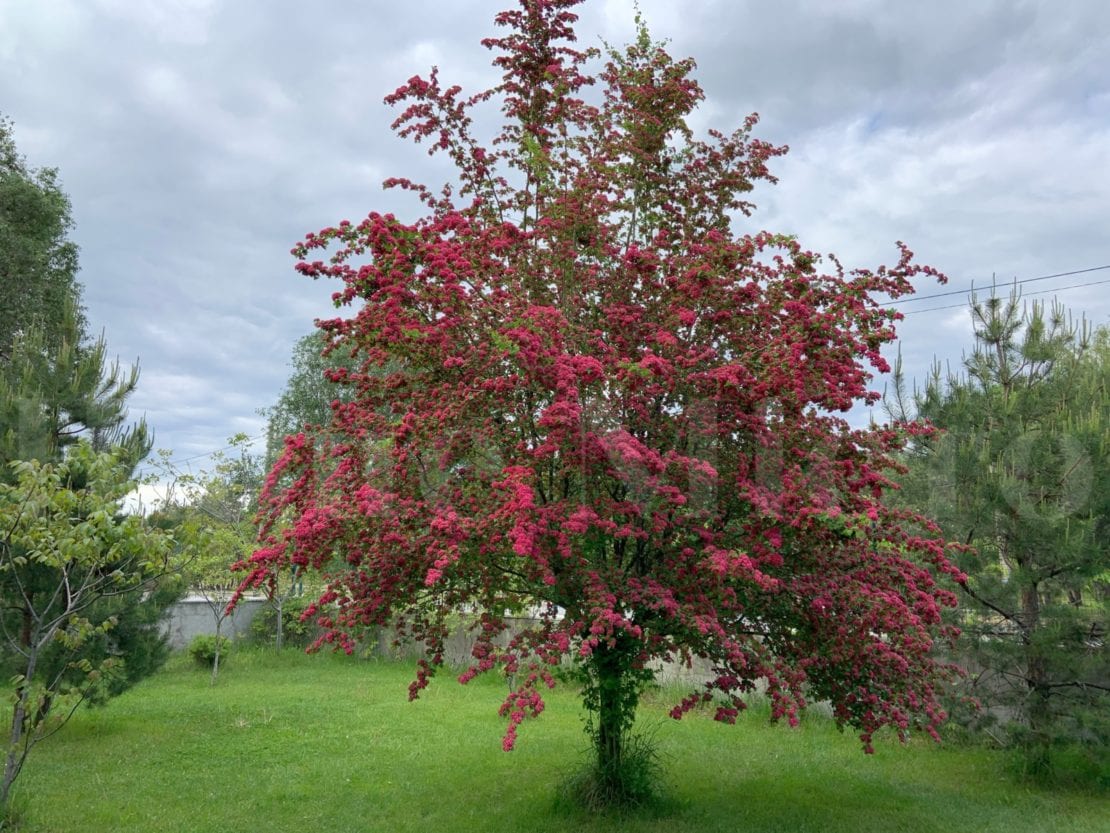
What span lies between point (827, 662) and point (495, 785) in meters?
4.31

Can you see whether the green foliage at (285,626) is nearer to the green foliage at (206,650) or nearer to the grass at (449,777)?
the green foliage at (206,650)

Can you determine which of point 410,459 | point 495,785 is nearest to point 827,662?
point 410,459

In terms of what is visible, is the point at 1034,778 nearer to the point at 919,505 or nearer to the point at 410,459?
the point at 919,505

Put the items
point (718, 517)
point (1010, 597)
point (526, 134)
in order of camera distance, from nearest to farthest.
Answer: point (718, 517) → point (526, 134) → point (1010, 597)

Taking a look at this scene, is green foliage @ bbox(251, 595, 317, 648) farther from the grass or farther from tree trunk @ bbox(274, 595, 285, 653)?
the grass

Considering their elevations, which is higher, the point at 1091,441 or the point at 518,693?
the point at 1091,441

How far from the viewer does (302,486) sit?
6.36 meters

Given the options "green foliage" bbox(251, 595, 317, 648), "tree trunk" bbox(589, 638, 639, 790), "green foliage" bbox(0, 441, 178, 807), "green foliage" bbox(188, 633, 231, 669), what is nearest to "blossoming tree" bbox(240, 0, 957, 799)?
"tree trunk" bbox(589, 638, 639, 790)

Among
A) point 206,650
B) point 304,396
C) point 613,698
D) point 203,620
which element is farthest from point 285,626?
point 613,698

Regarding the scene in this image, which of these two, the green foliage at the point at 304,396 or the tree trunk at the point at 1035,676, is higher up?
the green foliage at the point at 304,396

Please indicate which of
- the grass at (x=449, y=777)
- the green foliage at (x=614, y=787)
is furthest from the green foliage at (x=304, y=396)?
the green foliage at (x=614, y=787)

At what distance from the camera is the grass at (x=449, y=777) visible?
7.66 metres

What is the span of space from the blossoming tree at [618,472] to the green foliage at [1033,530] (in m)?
2.89

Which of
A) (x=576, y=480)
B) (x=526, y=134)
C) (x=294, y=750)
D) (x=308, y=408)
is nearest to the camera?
(x=576, y=480)
